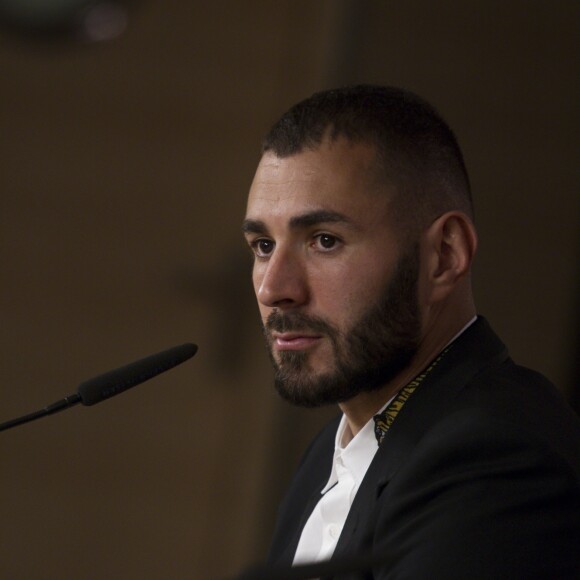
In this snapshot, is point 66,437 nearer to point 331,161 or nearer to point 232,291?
point 232,291

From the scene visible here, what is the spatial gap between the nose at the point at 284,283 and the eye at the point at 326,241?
4cm

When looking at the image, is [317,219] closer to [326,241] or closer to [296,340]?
[326,241]

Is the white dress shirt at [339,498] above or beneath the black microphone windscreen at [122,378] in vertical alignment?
beneath

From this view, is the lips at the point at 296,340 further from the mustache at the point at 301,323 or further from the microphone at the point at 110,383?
the microphone at the point at 110,383

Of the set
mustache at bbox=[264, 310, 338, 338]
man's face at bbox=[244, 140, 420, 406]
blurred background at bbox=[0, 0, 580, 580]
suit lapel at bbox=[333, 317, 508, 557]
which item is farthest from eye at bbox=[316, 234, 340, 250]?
blurred background at bbox=[0, 0, 580, 580]

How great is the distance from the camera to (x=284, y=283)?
5.20 ft

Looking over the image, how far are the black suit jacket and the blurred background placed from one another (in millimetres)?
1908

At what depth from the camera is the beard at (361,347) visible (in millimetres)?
1586

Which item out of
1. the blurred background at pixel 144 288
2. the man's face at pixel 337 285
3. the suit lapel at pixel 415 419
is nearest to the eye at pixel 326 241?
the man's face at pixel 337 285

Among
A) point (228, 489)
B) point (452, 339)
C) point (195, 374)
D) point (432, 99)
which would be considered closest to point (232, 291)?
point (195, 374)

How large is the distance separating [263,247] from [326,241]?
0.14 metres

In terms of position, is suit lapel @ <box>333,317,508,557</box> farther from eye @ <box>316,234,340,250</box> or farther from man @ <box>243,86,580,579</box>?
eye @ <box>316,234,340,250</box>

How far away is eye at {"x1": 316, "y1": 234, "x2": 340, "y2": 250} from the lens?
1604 mm

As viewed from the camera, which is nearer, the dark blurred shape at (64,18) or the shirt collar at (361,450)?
the shirt collar at (361,450)
